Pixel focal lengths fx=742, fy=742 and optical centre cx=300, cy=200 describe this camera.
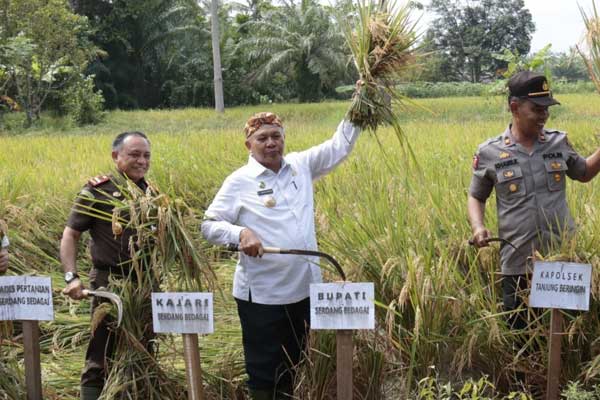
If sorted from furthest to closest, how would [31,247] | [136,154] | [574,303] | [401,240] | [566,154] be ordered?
[31,247] < [401,240] < [136,154] < [566,154] < [574,303]

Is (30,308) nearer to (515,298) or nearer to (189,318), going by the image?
(189,318)

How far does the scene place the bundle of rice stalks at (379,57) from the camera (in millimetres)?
2740

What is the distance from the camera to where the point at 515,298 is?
2.78m

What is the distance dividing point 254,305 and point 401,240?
2.51 ft

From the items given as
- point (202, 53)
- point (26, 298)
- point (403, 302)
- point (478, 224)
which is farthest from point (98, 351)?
point (202, 53)

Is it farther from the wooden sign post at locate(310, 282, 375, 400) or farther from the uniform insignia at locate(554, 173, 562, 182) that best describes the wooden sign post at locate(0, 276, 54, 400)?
the uniform insignia at locate(554, 173, 562, 182)

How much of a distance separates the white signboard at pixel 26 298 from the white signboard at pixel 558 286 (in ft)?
5.73

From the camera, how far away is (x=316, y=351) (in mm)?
2807

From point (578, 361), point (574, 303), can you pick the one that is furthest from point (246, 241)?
point (578, 361)

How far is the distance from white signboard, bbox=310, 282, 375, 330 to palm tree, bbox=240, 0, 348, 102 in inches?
780


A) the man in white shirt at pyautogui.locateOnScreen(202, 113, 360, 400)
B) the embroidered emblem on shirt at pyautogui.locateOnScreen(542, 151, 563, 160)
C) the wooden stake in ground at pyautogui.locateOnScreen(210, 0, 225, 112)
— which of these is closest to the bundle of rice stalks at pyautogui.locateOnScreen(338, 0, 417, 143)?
the man in white shirt at pyautogui.locateOnScreen(202, 113, 360, 400)

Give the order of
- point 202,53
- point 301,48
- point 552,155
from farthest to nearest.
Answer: point 202,53 → point 301,48 → point 552,155

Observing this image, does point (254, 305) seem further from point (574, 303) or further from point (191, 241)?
point (574, 303)

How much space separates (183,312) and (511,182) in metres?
1.28
